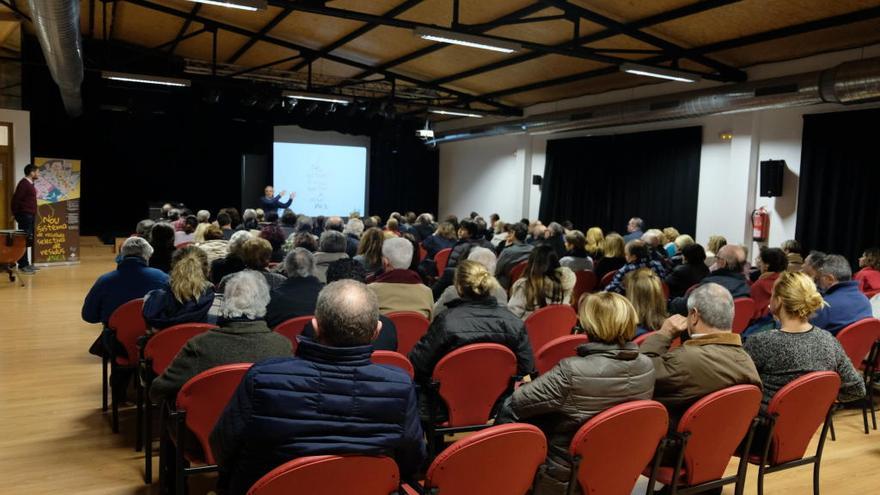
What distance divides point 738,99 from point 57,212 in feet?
37.5

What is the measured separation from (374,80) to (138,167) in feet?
20.4

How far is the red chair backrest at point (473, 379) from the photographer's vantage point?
2.97 m

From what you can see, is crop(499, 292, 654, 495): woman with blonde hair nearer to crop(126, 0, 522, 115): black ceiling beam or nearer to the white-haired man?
the white-haired man

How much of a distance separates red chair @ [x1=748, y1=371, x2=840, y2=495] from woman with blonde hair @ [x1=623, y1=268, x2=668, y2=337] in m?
0.94

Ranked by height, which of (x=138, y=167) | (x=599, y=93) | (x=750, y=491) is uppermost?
(x=599, y=93)

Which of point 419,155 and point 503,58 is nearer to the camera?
point 503,58

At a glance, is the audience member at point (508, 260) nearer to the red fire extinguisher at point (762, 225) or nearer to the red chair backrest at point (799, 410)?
the red chair backrest at point (799, 410)

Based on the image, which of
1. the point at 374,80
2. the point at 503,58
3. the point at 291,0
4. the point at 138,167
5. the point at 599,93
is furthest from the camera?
the point at 138,167

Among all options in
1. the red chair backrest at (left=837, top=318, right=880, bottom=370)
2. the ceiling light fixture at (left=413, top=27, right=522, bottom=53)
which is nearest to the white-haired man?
the red chair backrest at (left=837, top=318, right=880, bottom=370)

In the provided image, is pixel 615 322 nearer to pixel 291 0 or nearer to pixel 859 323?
pixel 859 323

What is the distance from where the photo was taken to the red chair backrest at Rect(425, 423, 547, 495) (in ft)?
6.24

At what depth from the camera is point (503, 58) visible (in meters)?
10.6

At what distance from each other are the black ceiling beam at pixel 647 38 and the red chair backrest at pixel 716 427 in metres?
6.37

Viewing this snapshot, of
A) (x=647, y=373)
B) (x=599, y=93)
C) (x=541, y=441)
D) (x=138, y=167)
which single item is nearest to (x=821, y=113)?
(x=599, y=93)
